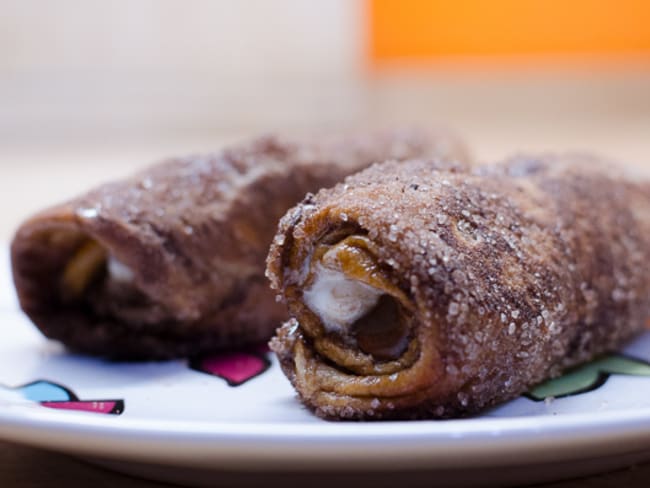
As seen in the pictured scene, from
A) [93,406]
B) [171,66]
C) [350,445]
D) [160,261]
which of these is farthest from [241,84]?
[350,445]

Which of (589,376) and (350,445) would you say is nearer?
(350,445)

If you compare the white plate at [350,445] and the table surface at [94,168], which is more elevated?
the white plate at [350,445]

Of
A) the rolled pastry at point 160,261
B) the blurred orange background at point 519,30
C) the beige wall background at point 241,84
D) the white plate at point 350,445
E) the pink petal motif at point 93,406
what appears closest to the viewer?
the white plate at point 350,445

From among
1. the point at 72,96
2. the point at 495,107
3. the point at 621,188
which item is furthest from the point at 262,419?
the point at 495,107

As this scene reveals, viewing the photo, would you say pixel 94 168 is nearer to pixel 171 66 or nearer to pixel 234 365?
pixel 171 66

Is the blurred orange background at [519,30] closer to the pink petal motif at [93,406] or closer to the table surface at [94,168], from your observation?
the table surface at [94,168]

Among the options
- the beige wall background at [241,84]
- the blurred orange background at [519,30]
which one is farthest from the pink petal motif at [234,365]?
the blurred orange background at [519,30]

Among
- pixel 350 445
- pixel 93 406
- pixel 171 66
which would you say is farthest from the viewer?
pixel 171 66
